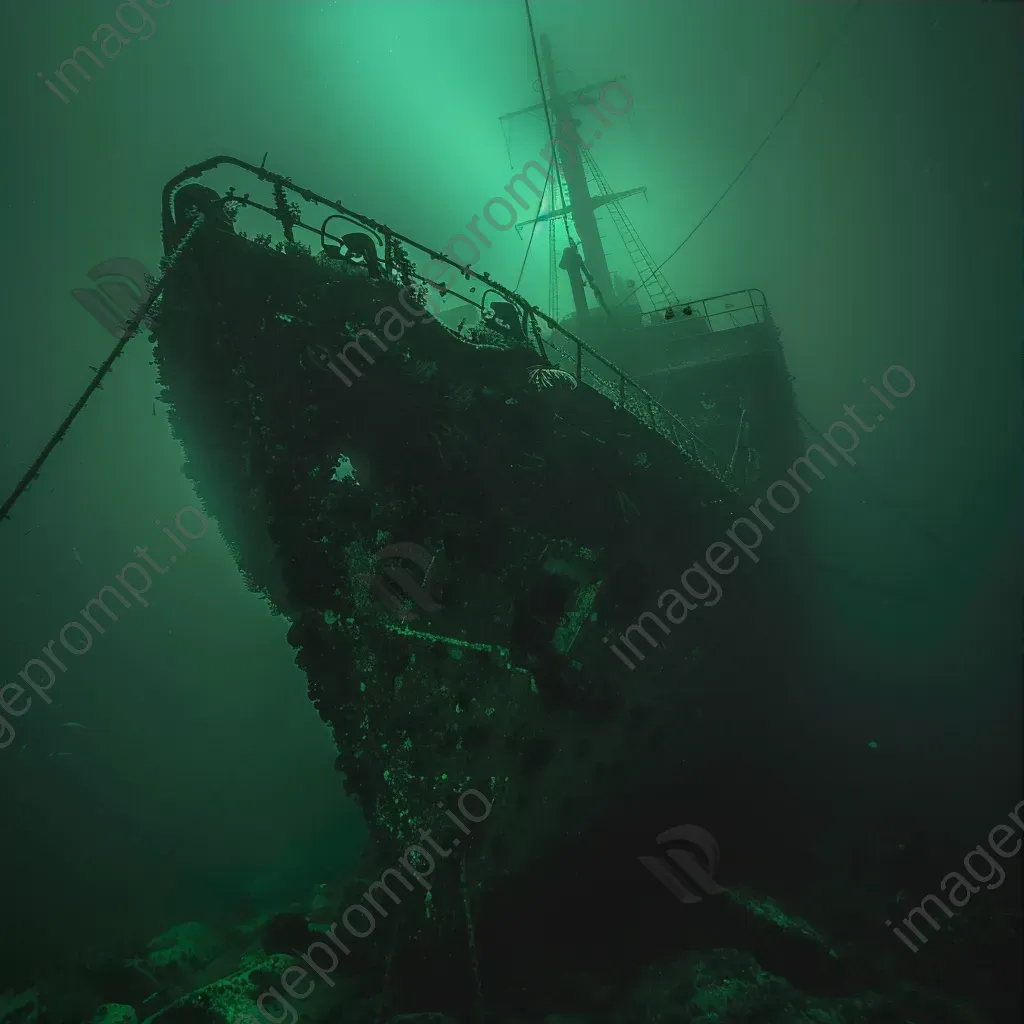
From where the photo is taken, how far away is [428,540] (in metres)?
5.08

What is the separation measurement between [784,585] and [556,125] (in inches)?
868

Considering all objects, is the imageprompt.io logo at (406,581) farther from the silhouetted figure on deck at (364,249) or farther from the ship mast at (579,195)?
the ship mast at (579,195)

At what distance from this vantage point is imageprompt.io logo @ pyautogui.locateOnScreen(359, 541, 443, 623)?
16.3 feet

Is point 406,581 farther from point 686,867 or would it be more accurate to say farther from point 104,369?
point 686,867

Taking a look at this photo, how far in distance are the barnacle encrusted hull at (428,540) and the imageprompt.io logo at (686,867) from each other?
535 millimetres

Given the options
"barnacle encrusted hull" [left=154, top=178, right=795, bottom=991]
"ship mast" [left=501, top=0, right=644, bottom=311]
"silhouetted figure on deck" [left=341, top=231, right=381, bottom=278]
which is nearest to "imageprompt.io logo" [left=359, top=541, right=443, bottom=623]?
"barnacle encrusted hull" [left=154, top=178, right=795, bottom=991]

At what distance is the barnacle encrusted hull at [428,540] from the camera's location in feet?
15.8

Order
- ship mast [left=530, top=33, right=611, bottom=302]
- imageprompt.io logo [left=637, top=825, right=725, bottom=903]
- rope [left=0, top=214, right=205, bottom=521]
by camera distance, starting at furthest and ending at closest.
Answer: ship mast [left=530, top=33, right=611, bottom=302] → imageprompt.io logo [left=637, top=825, right=725, bottom=903] → rope [left=0, top=214, right=205, bottom=521]

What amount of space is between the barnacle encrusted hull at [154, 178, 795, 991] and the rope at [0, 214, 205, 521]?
4.7 inches

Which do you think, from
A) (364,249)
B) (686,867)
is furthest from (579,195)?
(686,867)

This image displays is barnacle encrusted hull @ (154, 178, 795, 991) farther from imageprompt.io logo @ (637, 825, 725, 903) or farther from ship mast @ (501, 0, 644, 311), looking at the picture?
ship mast @ (501, 0, 644, 311)

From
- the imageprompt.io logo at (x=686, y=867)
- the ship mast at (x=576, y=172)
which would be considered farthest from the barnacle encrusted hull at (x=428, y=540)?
the ship mast at (x=576, y=172)

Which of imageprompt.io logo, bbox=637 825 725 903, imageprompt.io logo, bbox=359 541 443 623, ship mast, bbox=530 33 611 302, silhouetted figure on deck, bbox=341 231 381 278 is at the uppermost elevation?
ship mast, bbox=530 33 611 302

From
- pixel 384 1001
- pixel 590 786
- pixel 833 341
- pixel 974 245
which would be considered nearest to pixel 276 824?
pixel 384 1001
